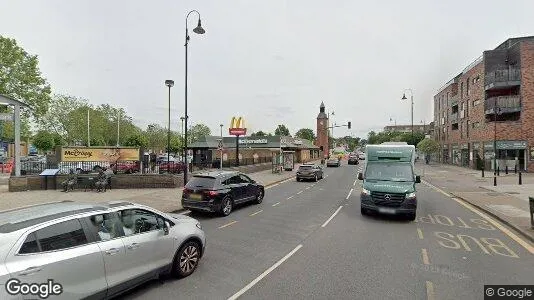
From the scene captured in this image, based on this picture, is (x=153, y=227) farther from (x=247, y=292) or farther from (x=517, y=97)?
(x=517, y=97)

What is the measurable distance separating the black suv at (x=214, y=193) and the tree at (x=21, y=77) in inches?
1102

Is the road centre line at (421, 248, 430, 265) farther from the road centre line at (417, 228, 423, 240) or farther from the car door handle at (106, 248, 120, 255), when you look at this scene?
the car door handle at (106, 248, 120, 255)

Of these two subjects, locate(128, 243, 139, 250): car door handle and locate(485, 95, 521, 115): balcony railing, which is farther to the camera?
locate(485, 95, 521, 115): balcony railing

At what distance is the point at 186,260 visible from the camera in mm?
6430

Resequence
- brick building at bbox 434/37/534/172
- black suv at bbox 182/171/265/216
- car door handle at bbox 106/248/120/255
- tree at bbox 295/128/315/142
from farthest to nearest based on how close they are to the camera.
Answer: tree at bbox 295/128/315/142 → brick building at bbox 434/37/534/172 → black suv at bbox 182/171/265/216 → car door handle at bbox 106/248/120/255

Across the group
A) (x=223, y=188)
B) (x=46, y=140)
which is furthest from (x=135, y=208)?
(x=46, y=140)

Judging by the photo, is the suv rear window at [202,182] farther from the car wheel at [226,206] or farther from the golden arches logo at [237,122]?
the golden arches logo at [237,122]

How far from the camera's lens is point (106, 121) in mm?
63656

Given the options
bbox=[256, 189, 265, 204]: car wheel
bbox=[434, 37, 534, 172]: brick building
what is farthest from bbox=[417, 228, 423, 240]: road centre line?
bbox=[434, 37, 534, 172]: brick building

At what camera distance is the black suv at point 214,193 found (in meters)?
12.2

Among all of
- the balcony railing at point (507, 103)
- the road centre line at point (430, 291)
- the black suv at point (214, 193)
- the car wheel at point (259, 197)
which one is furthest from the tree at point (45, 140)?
the balcony railing at point (507, 103)

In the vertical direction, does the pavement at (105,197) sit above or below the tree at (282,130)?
below

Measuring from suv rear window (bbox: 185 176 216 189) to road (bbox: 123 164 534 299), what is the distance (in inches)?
46.7

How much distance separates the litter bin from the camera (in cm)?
1894
